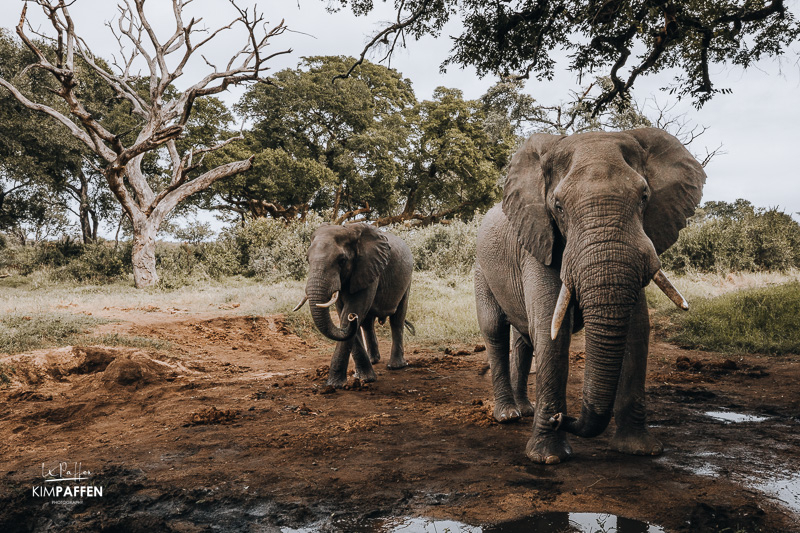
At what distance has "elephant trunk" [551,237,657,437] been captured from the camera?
3299 millimetres

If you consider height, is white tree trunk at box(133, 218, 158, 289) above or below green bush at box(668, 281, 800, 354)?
above

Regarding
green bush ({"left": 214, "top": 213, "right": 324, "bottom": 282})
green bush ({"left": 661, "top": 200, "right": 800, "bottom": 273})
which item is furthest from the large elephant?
green bush ({"left": 214, "top": 213, "right": 324, "bottom": 282})

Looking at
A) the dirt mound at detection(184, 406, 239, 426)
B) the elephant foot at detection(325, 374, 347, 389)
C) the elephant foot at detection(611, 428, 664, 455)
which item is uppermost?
the elephant foot at detection(611, 428, 664, 455)

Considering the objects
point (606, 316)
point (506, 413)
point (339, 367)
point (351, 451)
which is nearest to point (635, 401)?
point (606, 316)

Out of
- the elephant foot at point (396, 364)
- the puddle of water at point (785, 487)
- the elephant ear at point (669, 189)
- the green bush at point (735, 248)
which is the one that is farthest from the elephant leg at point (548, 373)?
the green bush at point (735, 248)

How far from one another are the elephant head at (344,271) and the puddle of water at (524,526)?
346 cm

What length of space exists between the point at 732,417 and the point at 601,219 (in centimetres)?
317

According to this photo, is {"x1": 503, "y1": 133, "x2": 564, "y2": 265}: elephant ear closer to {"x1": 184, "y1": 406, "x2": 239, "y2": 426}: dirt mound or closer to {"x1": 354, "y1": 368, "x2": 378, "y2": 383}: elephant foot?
{"x1": 184, "y1": 406, "x2": 239, "y2": 426}: dirt mound

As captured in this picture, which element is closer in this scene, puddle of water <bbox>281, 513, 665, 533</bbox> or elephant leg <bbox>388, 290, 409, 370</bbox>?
puddle of water <bbox>281, 513, 665, 533</bbox>

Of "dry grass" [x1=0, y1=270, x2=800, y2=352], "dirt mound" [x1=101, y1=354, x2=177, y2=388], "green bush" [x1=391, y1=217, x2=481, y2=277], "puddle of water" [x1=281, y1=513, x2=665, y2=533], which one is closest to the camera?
"puddle of water" [x1=281, y1=513, x2=665, y2=533]

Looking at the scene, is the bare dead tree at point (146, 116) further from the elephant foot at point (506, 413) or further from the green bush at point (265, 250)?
the elephant foot at point (506, 413)

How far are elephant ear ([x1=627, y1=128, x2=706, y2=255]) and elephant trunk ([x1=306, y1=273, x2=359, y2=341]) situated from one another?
3788 mm

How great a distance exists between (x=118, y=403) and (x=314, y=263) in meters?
2.86

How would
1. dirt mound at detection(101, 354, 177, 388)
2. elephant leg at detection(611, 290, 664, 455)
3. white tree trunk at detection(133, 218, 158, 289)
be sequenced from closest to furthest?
1. elephant leg at detection(611, 290, 664, 455)
2. dirt mound at detection(101, 354, 177, 388)
3. white tree trunk at detection(133, 218, 158, 289)
